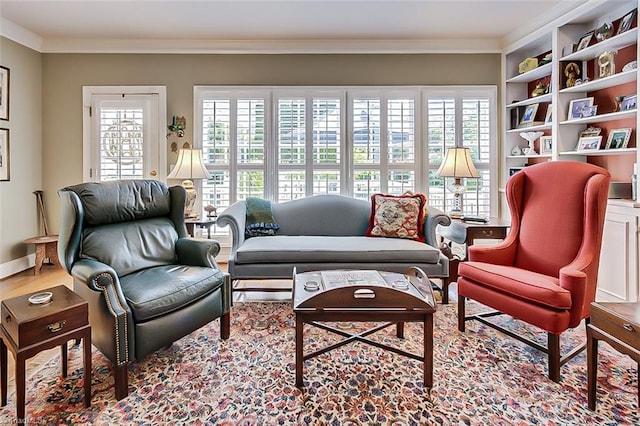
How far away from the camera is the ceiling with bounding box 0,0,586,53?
3.28 m

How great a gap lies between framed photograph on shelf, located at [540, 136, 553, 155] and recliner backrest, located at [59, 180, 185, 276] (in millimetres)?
3680

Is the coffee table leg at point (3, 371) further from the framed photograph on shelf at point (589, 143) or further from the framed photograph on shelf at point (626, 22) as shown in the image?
the framed photograph on shelf at point (626, 22)

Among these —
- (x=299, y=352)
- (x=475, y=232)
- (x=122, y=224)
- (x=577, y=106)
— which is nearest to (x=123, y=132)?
(x=122, y=224)

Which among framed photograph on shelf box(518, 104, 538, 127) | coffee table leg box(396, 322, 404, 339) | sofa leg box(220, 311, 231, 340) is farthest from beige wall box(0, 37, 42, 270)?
framed photograph on shelf box(518, 104, 538, 127)

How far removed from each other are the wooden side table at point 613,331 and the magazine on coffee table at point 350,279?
Result: 38.8 inches

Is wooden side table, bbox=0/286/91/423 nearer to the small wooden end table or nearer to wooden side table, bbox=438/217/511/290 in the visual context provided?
the small wooden end table

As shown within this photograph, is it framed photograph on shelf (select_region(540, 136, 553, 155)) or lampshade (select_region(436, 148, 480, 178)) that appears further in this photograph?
framed photograph on shelf (select_region(540, 136, 553, 155))

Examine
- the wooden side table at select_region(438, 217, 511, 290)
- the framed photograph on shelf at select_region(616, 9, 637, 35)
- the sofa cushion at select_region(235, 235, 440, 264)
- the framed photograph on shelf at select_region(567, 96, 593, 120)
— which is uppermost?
the framed photograph on shelf at select_region(616, 9, 637, 35)

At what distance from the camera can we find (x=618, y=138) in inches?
117

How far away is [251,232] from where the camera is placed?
347 cm

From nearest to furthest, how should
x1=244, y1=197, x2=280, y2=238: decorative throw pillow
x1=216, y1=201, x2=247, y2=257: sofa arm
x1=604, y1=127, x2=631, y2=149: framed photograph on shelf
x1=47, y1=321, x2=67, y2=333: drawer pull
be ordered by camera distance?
x1=47, y1=321, x2=67, y2=333: drawer pull
x1=604, y1=127, x2=631, y2=149: framed photograph on shelf
x1=216, y1=201, x2=247, y2=257: sofa arm
x1=244, y1=197, x2=280, y2=238: decorative throw pillow

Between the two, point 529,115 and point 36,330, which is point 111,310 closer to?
point 36,330

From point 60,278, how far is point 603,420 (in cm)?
458

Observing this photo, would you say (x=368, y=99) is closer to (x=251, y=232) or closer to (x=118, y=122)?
(x=251, y=232)
